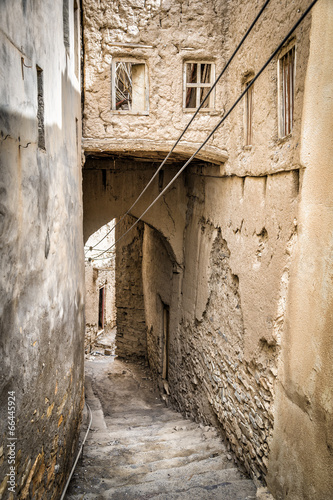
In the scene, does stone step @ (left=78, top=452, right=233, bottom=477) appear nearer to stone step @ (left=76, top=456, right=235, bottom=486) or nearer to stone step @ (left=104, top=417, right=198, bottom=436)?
stone step @ (left=76, top=456, right=235, bottom=486)

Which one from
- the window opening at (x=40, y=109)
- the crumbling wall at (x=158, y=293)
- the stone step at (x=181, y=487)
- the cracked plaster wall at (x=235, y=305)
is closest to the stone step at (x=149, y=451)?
the cracked plaster wall at (x=235, y=305)

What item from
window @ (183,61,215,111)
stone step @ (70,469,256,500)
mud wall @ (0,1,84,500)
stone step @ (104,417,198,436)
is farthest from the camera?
stone step @ (104,417,198,436)

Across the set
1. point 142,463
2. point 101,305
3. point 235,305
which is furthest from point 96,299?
point 235,305

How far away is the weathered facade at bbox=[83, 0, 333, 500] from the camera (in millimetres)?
3047

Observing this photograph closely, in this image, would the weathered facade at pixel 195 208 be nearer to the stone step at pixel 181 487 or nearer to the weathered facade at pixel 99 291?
the stone step at pixel 181 487

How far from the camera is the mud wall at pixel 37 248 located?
2248 millimetres

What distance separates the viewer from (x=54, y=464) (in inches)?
132

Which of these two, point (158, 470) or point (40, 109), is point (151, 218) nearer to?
point (158, 470)

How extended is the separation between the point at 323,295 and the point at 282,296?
721 millimetres

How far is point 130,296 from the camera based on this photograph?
34.3 ft

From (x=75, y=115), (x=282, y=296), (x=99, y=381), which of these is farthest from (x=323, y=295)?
(x=99, y=381)

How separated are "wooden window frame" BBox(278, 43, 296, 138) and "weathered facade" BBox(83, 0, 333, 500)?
0.02 m

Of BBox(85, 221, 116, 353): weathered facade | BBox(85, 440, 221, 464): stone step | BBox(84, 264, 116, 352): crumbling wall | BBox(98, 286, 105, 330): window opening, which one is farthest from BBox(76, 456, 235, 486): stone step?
BBox(98, 286, 105, 330): window opening

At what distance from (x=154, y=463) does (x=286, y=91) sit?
13.2 feet
